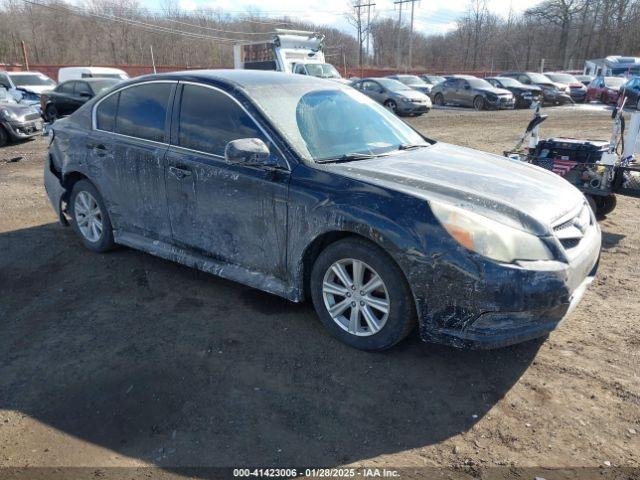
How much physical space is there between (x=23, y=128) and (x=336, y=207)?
1258 centimetres

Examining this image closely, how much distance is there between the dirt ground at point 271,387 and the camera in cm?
257

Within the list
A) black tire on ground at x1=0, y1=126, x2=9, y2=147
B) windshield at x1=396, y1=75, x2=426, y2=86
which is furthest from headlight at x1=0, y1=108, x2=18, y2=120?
windshield at x1=396, y1=75, x2=426, y2=86

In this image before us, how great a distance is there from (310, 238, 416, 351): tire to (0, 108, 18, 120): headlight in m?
12.4

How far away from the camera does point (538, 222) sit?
302 centimetres

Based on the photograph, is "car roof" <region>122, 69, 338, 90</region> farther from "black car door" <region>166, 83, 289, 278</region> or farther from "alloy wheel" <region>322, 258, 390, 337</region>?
"alloy wheel" <region>322, 258, 390, 337</region>

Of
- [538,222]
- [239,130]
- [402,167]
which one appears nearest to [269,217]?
[239,130]

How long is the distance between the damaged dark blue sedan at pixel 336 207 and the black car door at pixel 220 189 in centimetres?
1

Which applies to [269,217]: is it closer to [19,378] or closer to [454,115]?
[19,378]

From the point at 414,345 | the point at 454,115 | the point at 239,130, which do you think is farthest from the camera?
the point at 454,115

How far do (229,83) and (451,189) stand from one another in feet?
6.40

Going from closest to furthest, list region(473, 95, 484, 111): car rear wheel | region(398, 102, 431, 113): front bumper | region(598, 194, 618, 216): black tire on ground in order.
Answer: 1. region(598, 194, 618, 216): black tire on ground
2. region(398, 102, 431, 113): front bumper
3. region(473, 95, 484, 111): car rear wheel

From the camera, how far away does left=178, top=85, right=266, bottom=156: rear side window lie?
3.77 meters

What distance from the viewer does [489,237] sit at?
2.86 metres

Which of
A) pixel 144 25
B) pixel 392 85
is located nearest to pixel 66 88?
pixel 392 85
